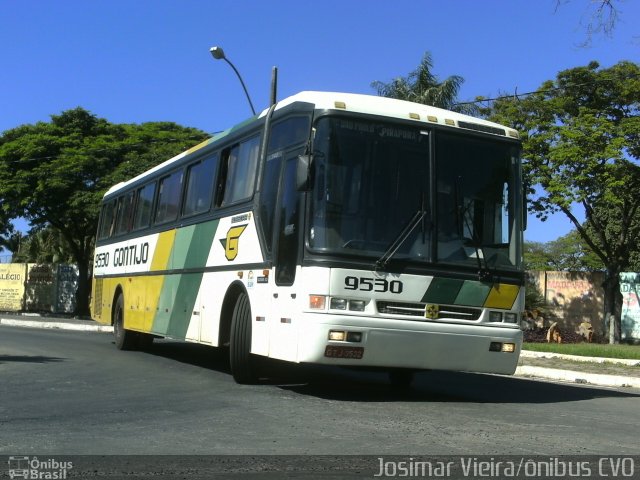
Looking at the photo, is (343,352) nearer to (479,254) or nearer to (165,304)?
(479,254)

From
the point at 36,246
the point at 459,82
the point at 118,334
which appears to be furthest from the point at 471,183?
the point at 36,246

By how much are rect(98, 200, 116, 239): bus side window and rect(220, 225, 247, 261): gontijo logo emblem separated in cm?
794

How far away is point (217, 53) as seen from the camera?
22172mm

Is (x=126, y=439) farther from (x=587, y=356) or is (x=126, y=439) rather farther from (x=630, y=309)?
(x=630, y=309)

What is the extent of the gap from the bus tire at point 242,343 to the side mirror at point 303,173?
2.13 metres

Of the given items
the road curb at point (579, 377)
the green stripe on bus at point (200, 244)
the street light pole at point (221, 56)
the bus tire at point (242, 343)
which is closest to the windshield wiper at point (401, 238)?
the bus tire at point (242, 343)

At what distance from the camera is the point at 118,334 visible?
1579 centimetres

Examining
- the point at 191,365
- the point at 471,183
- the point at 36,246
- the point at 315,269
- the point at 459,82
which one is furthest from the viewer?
the point at 36,246

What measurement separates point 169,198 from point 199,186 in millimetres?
1653

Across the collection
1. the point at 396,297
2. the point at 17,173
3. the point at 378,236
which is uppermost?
the point at 17,173

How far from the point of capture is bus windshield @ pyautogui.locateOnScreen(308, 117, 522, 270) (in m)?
8.00

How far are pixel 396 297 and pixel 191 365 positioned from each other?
5660 millimetres

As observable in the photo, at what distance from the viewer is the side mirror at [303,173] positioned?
306 inches

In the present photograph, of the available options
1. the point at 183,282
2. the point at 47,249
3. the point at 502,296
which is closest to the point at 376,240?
the point at 502,296
